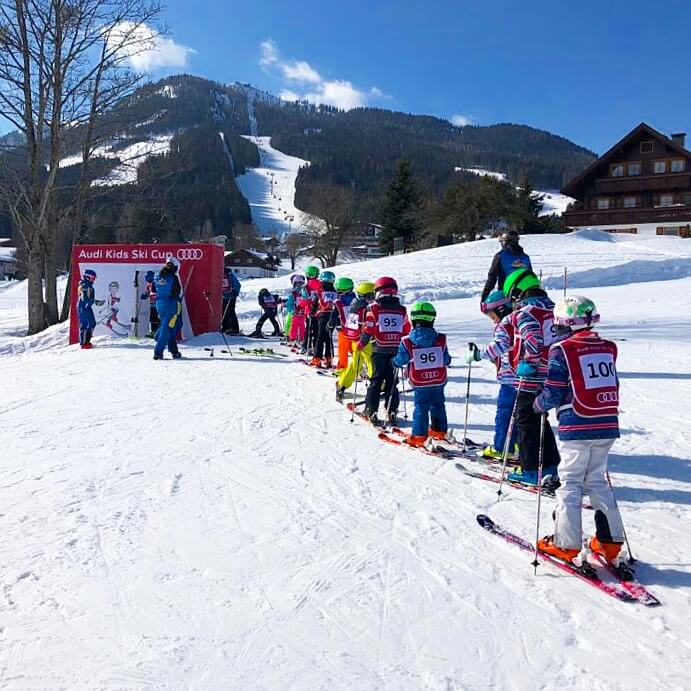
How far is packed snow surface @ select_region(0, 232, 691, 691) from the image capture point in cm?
269

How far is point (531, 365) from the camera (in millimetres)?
4707

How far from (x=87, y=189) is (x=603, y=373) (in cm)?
2098

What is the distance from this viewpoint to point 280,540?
3945 mm

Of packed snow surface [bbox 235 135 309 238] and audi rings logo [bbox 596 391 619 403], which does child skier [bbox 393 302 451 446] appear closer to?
audi rings logo [bbox 596 391 619 403]

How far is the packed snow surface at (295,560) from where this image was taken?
269 cm

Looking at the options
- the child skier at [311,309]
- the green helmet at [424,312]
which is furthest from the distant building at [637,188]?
the green helmet at [424,312]

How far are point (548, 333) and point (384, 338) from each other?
2499 mm

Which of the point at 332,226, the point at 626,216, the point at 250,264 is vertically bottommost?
the point at 250,264

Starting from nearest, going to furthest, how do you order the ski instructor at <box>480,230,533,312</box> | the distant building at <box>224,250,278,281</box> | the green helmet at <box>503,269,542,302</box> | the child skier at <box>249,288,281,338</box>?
the green helmet at <box>503,269,542,302</box>
the ski instructor at <box>480,230,533,312</box>
the child skier at <box>249,288,281,338</box>
the distant building at <box>224,250,278,281</box>

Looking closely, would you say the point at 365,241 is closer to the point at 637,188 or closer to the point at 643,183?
the point at 637,188

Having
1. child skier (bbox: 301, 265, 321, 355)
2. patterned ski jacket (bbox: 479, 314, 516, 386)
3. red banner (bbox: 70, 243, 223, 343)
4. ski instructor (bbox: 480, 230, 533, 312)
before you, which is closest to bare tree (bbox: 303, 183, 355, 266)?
red banner (bbox: 70, 243, 223, 343)

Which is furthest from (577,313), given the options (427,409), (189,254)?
(189,254)

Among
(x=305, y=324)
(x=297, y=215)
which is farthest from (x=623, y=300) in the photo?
(x=297, y=215)

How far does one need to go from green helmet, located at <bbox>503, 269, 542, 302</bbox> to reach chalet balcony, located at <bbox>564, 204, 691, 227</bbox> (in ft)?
141
